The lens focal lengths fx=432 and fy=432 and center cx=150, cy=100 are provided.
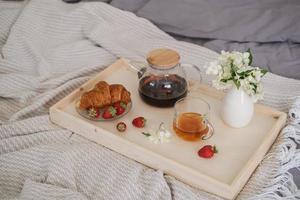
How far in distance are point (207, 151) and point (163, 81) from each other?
0.77 feet

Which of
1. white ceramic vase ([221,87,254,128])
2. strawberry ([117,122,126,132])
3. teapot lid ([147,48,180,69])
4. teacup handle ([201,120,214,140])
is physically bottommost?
strawberry ([117,122,126,132])

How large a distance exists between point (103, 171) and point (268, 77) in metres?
0.52

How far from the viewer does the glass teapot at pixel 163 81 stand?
3.34 feet

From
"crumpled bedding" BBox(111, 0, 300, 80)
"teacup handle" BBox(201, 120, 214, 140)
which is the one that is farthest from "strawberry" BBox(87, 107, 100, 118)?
"crumpled bedding" BBox(111, 0, 300, 80)

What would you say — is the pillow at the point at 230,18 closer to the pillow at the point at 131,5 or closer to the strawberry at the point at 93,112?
the pillow at the point at 131,5

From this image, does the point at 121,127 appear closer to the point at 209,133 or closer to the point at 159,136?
the point at 159,136

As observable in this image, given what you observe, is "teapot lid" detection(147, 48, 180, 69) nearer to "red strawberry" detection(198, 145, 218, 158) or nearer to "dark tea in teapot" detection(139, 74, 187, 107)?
"dark tea in teapot" detection(139, 74, 187, 107)

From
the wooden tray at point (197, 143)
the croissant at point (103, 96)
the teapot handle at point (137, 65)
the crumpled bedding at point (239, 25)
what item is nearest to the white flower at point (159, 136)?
the wooden tray at point (197, 143)

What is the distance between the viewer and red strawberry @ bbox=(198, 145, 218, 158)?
881mm

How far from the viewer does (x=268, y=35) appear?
4.06 feet

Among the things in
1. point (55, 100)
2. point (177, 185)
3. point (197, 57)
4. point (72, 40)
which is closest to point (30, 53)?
point (72, 40)

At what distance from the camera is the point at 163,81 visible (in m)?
1.04

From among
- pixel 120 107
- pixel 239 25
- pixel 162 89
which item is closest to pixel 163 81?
pixel 162 89

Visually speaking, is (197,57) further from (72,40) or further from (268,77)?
(72,40)
